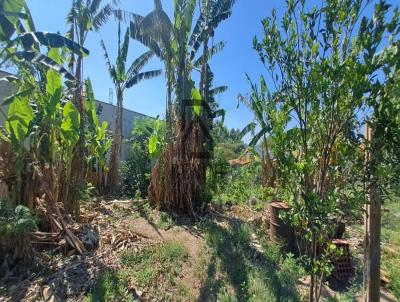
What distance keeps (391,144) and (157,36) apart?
5.94m

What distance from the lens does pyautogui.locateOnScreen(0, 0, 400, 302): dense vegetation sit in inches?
80.2

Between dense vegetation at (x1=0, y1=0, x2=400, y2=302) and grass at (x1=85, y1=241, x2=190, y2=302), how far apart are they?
23 millimetres

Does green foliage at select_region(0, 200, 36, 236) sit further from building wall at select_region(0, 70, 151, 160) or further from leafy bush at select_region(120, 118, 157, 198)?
building wall at select_region(0, 70, 151, 160)

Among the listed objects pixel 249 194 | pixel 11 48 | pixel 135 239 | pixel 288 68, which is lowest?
pixel 135 239

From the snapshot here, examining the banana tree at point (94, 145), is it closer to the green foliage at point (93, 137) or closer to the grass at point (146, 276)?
the green foliage at point (93, 137)

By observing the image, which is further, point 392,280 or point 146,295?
point 392,280

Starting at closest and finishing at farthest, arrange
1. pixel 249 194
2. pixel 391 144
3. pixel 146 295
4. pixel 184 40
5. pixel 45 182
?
pixel 391 144 → pixel 146 295 → pixel 45 182 → pixel 184 40 → pixel 249 194

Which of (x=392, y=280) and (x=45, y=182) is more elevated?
(x=45, y=182)

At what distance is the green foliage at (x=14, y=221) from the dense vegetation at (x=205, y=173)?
0.7 inches

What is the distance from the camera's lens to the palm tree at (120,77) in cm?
978

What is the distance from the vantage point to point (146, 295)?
365 cm

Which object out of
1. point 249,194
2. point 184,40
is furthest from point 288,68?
point 249,194

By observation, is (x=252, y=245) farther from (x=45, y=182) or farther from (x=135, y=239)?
(x=45, y=182)

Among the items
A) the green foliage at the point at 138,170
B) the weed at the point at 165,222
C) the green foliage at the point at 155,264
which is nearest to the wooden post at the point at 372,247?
the green foliage at the point at 155,264
